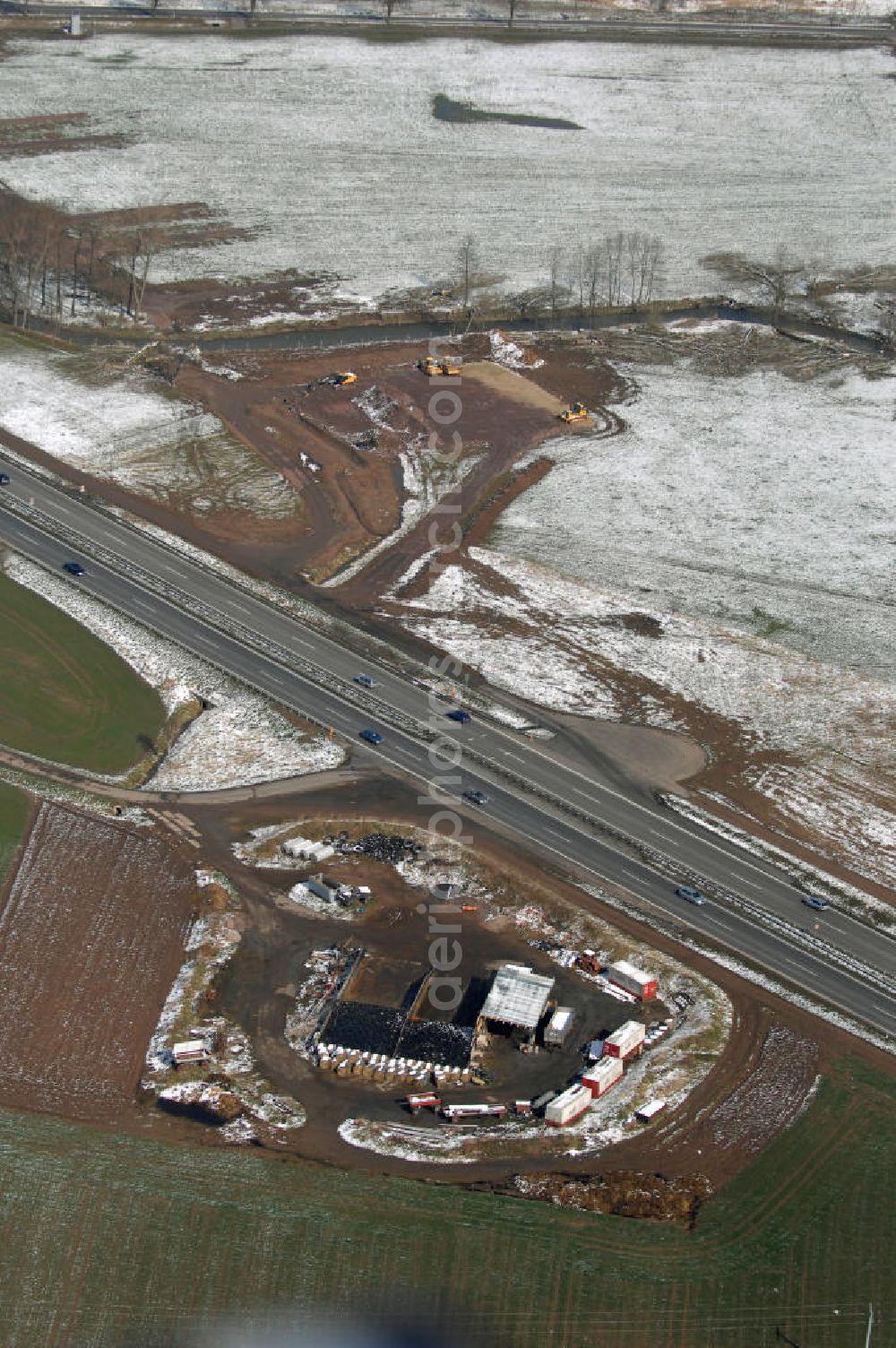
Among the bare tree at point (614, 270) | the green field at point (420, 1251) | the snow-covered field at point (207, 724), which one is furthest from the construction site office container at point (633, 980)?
the bare tree at point (614, 270)

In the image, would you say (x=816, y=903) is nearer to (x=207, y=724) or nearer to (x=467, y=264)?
(x=207, y=724)

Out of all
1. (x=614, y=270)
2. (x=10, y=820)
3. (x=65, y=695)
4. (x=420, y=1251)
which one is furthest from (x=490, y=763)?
(x=614, y=270)

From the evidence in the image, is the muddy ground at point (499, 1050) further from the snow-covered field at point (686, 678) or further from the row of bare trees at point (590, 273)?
the row of bare trees at point (590, 273)

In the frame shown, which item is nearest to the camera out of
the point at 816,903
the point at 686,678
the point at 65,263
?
the point at 816,903

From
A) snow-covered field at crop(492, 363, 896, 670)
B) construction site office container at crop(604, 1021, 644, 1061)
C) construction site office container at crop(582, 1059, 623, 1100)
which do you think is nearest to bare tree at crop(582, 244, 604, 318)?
snow-covered field at crop(492, 363, 896, 670)

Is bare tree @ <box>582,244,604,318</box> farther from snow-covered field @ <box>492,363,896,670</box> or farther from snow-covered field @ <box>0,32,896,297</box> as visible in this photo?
snow-covered field @ <box>492,363,896,670</box>

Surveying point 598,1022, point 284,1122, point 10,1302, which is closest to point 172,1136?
point 284,1122

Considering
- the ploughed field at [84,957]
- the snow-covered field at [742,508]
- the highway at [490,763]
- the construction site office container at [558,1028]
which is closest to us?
the ploughed field at [84,957]
